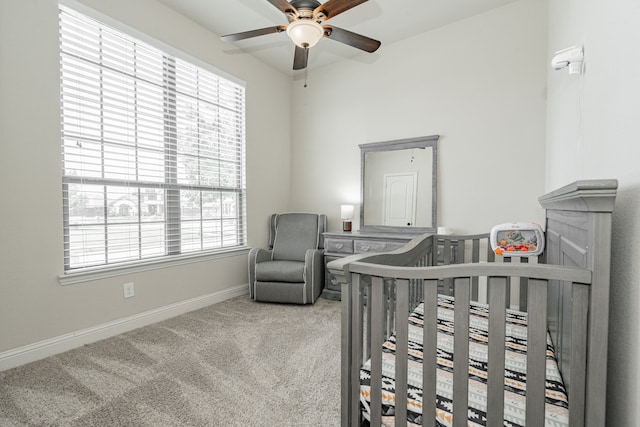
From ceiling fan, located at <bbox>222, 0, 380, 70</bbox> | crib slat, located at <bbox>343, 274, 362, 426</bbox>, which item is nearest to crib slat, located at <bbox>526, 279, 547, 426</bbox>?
crib slat, located at <bbox>343, 274, 362, 426</bbox>

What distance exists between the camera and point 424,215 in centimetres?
329

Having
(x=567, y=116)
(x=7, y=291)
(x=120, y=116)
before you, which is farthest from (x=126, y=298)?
(x=567, y=116)

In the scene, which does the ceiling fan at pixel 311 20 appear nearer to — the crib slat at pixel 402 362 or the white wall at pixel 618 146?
the white wall at pixel 618 146

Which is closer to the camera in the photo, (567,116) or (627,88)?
(627,88)

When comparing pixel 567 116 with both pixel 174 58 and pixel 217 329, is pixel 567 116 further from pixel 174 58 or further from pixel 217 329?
pixel 174 58

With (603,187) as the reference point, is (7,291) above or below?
below

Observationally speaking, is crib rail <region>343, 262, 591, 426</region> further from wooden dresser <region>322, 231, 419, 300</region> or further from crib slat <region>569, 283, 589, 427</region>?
wooden dresser <region>322, 231, 419, 300</region>

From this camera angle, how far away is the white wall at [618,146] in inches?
30.2

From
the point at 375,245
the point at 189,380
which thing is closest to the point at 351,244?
the point at 375,245

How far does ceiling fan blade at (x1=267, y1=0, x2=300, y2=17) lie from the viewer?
1814mm

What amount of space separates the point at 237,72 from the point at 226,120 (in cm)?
59

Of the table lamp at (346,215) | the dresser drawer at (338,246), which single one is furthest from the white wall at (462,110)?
the dresser drawer at (338,246)

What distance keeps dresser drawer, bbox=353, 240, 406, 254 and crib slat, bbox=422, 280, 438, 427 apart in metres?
2.19

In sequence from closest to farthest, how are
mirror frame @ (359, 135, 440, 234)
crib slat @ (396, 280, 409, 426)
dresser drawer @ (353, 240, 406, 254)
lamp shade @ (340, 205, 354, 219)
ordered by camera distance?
crib slat @ (396, 280, 409, 426)
dresser drawer @ (353, 240, 406, 254)
mirror frame @ (359, 135, 440, 234)
lamp shade @ (340, 205, 354, 219)
